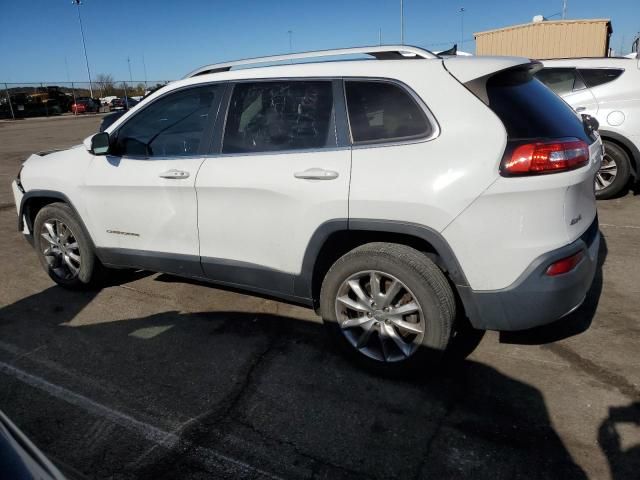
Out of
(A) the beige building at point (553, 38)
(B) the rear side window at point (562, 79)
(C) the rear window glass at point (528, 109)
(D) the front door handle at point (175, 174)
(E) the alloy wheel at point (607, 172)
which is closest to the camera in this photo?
(C) the rear window glass at point (528, 109)

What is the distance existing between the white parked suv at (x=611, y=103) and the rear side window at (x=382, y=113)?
4.58 metres

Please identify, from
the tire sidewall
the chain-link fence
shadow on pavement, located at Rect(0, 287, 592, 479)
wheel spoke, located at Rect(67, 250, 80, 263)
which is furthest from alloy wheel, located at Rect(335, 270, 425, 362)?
the chain-link fence

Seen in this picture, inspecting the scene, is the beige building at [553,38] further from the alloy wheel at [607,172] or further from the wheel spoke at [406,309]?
the wheel spoke at [406,309]

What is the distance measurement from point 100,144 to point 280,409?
7.79ft

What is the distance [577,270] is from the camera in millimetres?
2697

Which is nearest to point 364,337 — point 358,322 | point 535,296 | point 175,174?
point 358,322

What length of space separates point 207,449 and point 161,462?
0.22m

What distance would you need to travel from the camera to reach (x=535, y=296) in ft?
8.64

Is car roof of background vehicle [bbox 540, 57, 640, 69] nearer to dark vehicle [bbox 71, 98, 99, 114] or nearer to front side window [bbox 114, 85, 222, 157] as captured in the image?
front side window [bbox 114, 85, 222, 157]

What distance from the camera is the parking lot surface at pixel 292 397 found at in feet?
8.00

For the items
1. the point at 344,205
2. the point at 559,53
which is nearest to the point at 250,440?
the point at 344,205

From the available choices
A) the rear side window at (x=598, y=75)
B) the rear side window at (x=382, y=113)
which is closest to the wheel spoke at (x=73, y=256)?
the rear side window at (x=382, y=113)

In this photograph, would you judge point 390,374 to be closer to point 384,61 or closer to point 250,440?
point 250,440

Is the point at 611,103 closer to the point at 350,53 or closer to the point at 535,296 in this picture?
the point at 350,53
